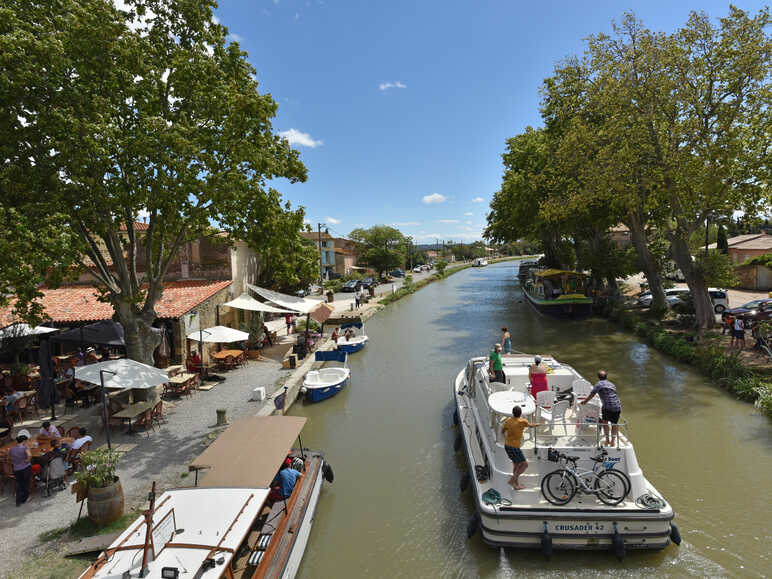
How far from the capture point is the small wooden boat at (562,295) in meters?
29.0

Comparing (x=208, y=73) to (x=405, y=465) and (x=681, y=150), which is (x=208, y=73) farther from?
(x=681, y=150)

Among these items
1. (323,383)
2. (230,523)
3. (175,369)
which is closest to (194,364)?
(175,369)

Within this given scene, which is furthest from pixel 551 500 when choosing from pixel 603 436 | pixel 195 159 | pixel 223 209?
pixel 195 159

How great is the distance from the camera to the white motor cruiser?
22.0 ft

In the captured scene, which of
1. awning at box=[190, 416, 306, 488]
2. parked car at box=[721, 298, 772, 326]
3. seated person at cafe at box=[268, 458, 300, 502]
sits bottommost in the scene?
seated person at cafe at box=[268, 458, 300, 502]

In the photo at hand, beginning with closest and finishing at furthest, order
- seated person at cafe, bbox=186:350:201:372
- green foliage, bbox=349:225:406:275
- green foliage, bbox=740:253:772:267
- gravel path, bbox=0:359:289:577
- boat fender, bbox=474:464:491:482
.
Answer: gravel path, bbox=0:359:289:577 < boat fender, bbox=474:464:491:482 < seated person at cafe, bbox=186:350:201:372 < green foliage, bbox=740:253:772:267 < green foliage, bbox=349:225:406:275

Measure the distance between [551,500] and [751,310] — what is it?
18345mm

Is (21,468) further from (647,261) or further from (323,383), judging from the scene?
(647,261)

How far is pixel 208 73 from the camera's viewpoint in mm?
11664

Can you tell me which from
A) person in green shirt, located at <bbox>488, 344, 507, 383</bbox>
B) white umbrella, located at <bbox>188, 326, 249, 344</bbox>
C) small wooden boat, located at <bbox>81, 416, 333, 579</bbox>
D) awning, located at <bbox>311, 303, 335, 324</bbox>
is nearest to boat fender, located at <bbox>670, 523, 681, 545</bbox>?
person in green shirt, located at <bbox>488, 344, 507, 383</bbox>

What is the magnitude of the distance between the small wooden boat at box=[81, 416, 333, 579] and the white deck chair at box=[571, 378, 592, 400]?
19.2 feet

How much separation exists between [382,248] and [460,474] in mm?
52167

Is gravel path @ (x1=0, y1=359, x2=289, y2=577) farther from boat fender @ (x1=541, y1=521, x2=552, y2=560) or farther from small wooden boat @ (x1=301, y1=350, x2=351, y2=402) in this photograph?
boat fender @ (x1=541, y1=521, x2=552, y2=560)

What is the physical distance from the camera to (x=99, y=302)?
16688 mm
